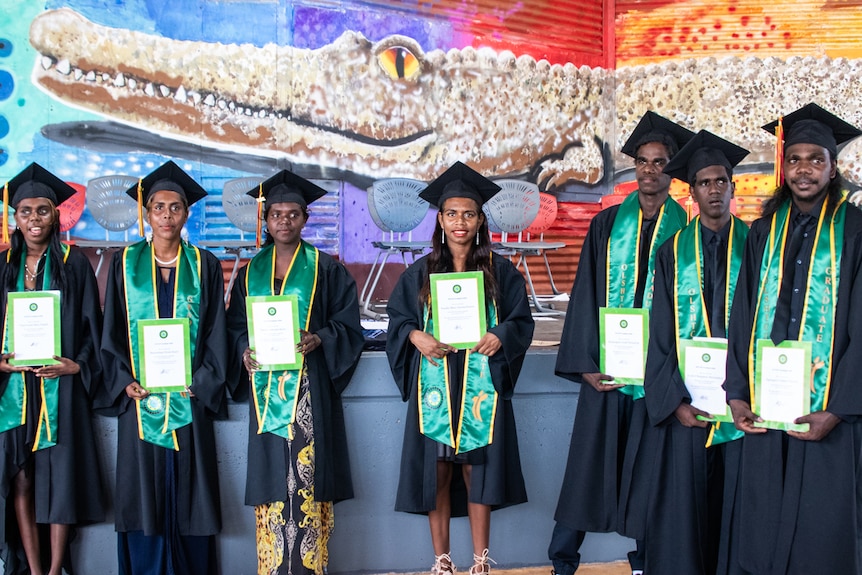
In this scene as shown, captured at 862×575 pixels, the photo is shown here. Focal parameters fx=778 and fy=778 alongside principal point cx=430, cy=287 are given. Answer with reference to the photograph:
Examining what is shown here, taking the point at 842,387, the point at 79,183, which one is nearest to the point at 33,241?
the point at 842,387

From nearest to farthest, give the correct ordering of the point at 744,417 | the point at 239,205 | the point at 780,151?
the point at 744,417 → the point at 780,151 → the point at 239,205

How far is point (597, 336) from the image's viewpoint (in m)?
3.27

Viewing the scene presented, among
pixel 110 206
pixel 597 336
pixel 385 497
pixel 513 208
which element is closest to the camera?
pixel 597 336

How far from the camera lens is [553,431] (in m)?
3.85

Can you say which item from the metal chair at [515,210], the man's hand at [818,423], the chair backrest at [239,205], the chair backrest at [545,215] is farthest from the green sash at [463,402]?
the chair backrest at [545,215]

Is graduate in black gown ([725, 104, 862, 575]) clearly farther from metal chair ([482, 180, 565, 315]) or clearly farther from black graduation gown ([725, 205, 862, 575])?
metal chair ([482, 180, 565, 315])

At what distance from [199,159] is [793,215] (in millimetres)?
5977

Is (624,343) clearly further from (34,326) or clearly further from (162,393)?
(34,326)

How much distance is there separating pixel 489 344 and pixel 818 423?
1189 mm

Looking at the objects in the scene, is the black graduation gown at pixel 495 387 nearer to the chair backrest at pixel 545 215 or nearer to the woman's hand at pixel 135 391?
the woman's hand at pixel 135 391

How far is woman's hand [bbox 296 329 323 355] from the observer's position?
124 inches

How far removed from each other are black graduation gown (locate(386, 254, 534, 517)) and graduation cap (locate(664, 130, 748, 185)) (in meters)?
0.78

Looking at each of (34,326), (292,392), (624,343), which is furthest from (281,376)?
(624,343)

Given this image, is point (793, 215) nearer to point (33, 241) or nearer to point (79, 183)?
point (33, 241)
